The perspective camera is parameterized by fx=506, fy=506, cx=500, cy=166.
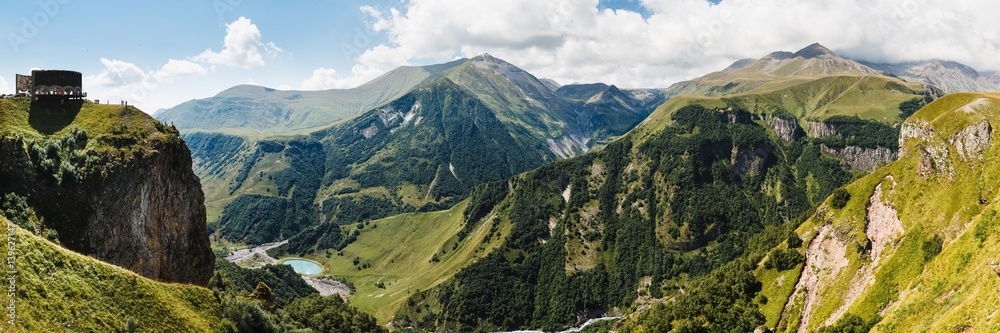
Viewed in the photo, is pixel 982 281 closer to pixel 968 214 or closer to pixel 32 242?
pixel 968 214

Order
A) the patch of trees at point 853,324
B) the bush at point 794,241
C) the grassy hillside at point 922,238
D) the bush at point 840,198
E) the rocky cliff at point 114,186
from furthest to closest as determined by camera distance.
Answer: the bush at point 794,241 → the bush at point 840,198 → the rocky cliff at point 114,186 → the patch of trees at point 853,324 → the grassy hillside at point 922,238

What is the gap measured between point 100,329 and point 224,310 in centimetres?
2345

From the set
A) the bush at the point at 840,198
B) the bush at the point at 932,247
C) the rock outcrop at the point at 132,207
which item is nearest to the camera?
the bush at the point at 932,247

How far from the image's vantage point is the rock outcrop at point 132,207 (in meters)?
93.9

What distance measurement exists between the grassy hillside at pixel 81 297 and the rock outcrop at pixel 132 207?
34.1m

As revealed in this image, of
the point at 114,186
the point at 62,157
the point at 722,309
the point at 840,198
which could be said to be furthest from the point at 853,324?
the point at 62,157

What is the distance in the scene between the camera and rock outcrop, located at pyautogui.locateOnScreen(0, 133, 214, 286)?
308 ft

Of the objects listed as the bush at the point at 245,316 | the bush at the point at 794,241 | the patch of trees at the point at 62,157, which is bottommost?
the bush at the point at 245,316

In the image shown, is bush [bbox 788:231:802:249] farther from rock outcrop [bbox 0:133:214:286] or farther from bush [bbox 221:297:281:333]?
rock outcrop [bbox 0:133:214:286]

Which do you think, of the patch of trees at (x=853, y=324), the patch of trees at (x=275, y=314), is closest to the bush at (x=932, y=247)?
the patch of trees at (x=853, y=324)

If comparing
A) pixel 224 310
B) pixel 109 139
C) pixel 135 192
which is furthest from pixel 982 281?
pixel 109 139

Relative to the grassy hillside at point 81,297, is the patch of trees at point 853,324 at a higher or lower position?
lower

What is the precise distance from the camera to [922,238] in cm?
9794

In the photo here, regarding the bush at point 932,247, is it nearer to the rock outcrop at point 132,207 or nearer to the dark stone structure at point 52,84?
the rock outcrop at point 132,207
